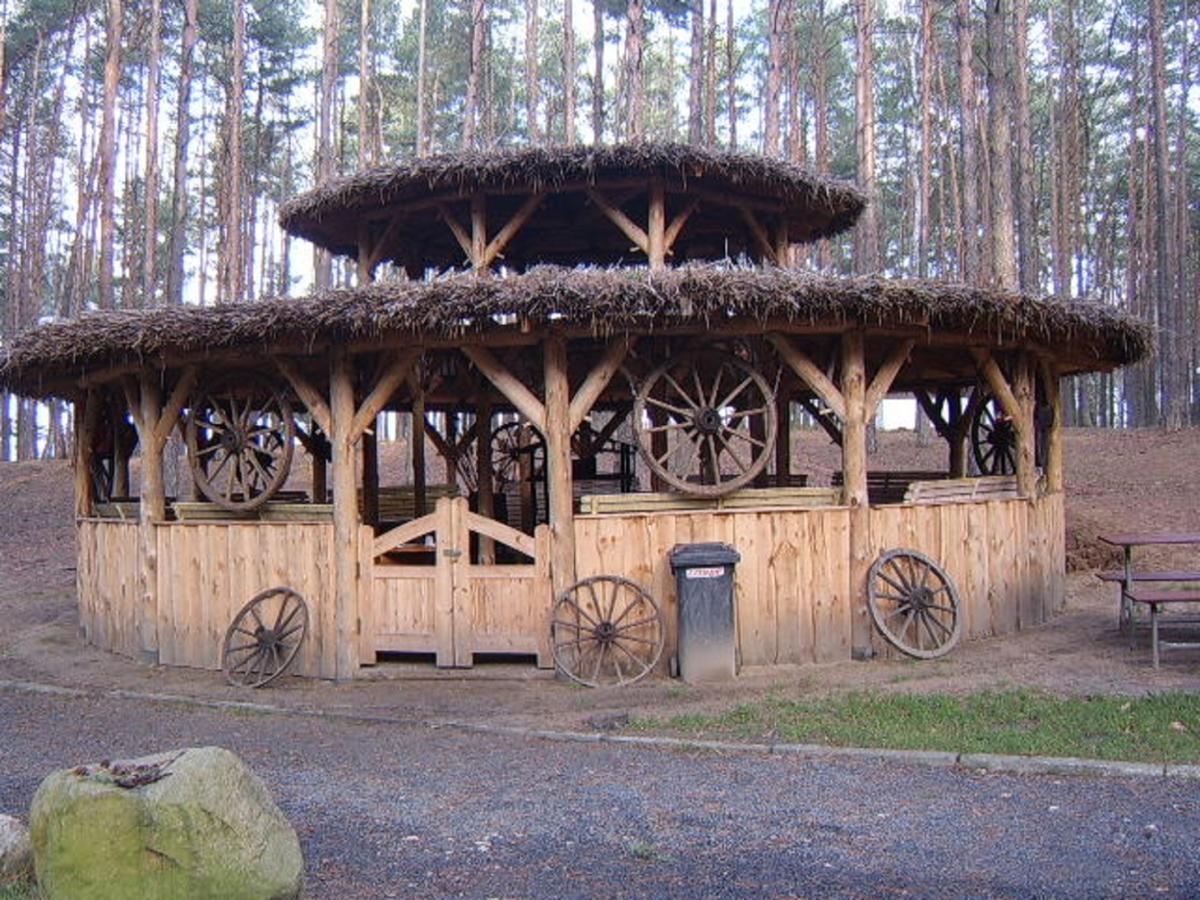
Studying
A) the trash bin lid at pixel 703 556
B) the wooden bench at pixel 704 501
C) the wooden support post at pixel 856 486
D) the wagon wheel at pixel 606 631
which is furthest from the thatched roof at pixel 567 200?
the wagon wheel at pixel 606 631

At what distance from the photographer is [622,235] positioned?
14727 millimetres

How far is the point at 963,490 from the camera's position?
1145 cm

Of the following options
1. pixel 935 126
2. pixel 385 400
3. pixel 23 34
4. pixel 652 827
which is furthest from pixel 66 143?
pixel 652 827

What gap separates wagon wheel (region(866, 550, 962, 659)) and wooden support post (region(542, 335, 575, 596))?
121 inches

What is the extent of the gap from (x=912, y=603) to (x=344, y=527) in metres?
5.79

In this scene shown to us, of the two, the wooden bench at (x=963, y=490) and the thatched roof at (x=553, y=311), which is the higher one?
the thatched roof at (x=553, y=311)

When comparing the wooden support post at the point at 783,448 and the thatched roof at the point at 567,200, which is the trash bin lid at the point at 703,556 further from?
the thatched roof at the point at 567,200

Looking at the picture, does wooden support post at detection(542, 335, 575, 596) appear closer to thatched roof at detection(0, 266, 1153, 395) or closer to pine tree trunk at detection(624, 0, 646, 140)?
thatched roof at detection(0, 266, 1153, 395)

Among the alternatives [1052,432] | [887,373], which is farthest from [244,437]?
[1052,432]

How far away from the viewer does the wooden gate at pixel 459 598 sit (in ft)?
33.8

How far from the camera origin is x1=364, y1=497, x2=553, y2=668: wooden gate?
1031 cm

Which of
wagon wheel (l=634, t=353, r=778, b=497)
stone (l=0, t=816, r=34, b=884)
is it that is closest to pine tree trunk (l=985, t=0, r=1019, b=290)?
wagon wheel (l=634, t=353, r=778, b=497)

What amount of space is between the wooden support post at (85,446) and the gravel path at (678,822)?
597 cm

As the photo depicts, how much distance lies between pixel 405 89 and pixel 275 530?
1114 inches
